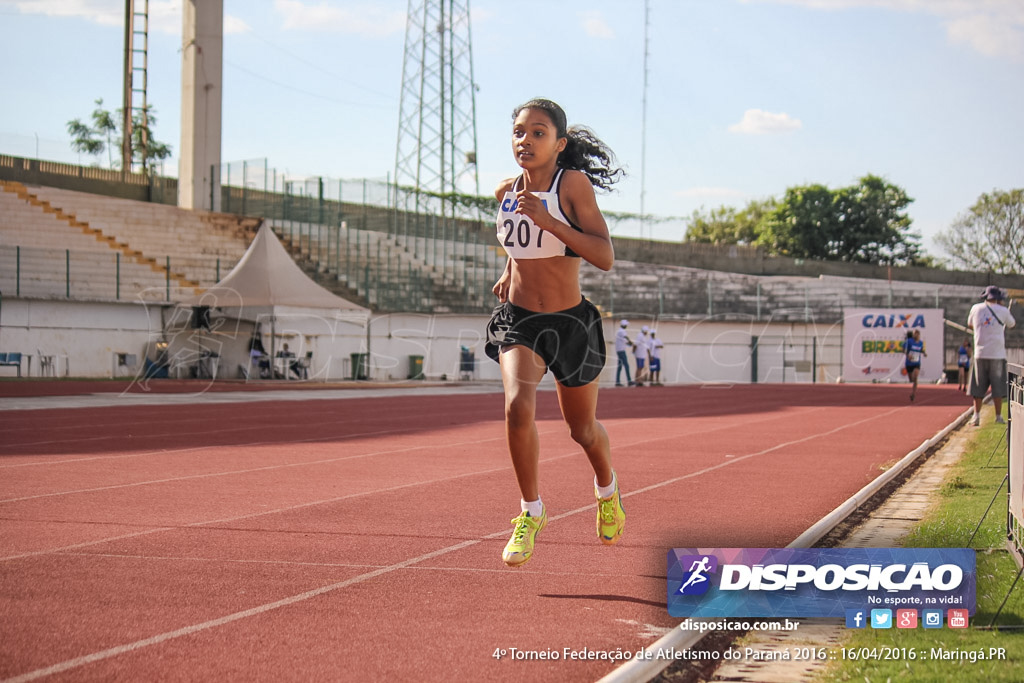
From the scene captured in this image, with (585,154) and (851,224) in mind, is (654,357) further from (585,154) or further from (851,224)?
(851,224)

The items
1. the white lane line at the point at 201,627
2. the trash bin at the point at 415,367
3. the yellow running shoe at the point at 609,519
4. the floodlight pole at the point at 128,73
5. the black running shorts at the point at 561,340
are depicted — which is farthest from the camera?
the floodlight pole at the point at 128,73

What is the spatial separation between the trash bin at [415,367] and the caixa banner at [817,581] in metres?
26.7

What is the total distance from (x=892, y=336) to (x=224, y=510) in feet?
110

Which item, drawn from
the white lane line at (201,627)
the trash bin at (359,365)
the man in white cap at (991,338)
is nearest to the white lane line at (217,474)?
the white lane line at (201,627)

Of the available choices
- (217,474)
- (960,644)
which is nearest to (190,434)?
(217,474)

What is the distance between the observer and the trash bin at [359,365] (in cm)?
3050

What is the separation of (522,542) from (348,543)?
1349 mm

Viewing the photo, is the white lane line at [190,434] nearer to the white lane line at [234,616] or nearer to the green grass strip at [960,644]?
the white lane line at [234,616]

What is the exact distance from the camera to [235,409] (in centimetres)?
1775

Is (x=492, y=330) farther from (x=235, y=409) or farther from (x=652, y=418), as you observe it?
(x=235, y=409)

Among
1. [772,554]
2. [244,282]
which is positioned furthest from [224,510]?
[244,282]

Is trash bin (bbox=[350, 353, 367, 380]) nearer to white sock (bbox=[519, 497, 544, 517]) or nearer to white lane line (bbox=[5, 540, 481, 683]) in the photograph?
white lane line (bbox=[5, 540, 481, 683])

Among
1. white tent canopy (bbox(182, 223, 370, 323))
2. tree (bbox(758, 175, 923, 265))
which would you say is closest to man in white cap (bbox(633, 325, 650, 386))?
white tent canopy (bbox(182, 223, 370, 323))

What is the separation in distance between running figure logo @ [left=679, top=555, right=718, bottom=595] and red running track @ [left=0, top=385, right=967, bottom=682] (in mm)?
237
